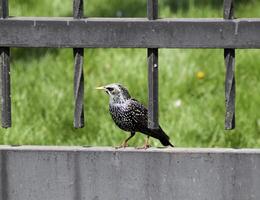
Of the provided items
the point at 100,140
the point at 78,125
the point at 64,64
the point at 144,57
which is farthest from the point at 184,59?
the point at 78,125

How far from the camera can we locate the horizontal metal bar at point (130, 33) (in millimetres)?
3648

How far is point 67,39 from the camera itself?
3.70 meters

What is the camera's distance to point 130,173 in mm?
3732

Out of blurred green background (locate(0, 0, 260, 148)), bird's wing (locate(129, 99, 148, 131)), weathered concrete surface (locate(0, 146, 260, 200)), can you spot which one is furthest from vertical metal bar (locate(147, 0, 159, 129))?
blurred green background (locate(0, 0, 260, 148))

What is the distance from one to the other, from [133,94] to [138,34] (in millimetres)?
1998

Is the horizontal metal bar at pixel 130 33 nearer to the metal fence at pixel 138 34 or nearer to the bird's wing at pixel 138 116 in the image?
the metal fence at pixel 138 34

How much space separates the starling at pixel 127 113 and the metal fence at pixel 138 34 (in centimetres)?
51

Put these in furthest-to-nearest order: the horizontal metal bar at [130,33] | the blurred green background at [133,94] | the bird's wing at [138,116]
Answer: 1. the blurred green background at [133,94]
2. the bird's wing at [138,116]
3. the horizontal metal bar at [130,33]

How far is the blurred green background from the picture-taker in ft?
16.7

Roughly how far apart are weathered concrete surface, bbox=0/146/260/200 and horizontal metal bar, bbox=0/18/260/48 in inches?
17.3

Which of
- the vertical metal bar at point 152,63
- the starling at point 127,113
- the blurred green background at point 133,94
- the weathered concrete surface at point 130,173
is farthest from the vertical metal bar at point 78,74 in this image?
the blurred green background at point 133,94

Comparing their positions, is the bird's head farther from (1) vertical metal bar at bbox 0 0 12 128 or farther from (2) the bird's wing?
(1) vertical metal bar at bbox 0 0 12 128

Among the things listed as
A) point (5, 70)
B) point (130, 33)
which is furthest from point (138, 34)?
point (5, 70)

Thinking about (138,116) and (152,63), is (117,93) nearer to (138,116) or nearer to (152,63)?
(138,116)
